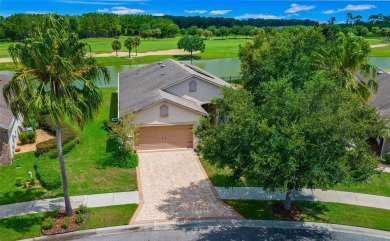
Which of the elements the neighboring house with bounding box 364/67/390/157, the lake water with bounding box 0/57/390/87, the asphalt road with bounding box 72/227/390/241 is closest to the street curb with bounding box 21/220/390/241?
the asphalt road with bounding box 72/227/390/241

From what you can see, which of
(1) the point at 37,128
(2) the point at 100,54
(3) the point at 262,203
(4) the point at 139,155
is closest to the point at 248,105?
(3) the point at 262,203

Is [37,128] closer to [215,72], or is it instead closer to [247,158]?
[247,158]

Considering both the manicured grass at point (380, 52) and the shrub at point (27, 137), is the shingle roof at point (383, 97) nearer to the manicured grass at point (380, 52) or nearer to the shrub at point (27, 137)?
the shrub at point (27, 137)

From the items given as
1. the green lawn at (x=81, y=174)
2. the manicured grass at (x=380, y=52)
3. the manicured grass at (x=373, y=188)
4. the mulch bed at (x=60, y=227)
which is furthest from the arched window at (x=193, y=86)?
the manicured grass at (x=380, y=52)

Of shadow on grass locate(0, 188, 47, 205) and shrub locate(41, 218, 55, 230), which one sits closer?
shrub locate(41, 218, 55, 230)

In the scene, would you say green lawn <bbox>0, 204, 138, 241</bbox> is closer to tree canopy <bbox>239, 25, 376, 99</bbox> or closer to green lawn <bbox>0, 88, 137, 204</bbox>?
green lawn <bbox>0, 88, 137, 204</bbox>

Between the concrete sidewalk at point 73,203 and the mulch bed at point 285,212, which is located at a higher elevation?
the mulch bed at point 285,212

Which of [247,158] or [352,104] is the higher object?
[352,104]
